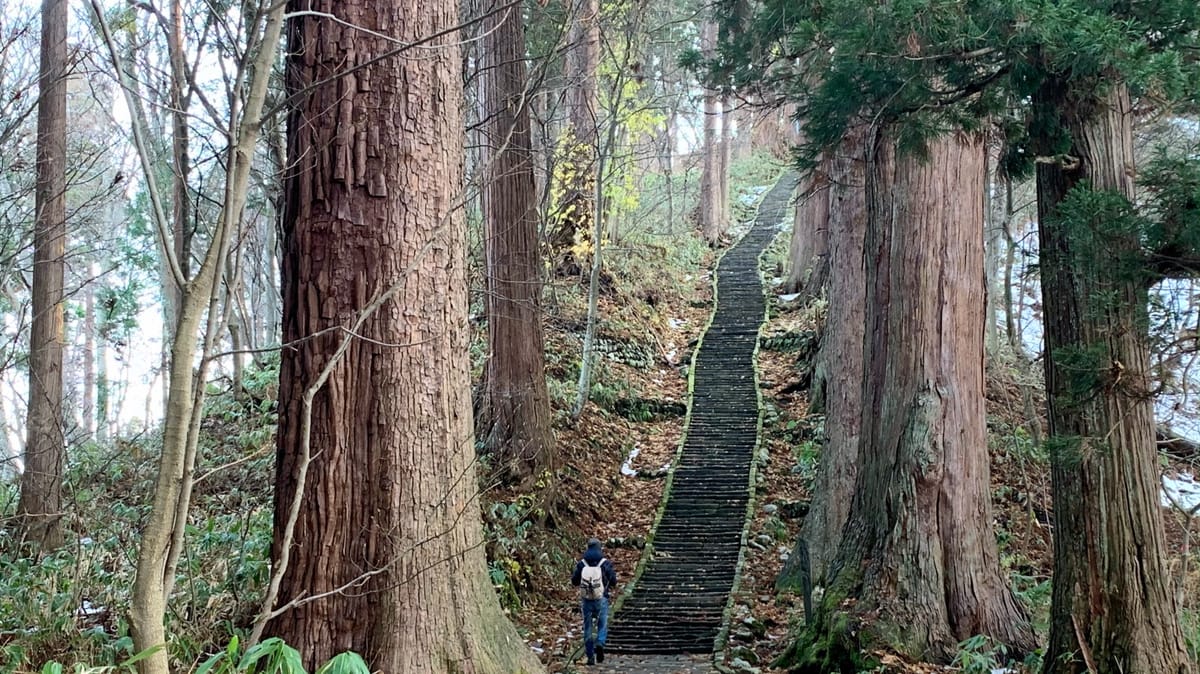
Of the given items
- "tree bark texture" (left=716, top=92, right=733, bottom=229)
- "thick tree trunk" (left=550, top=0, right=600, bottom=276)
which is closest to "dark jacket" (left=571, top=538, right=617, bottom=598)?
"thick tree trunk" (left=550, top=0, right=600, bottom=276)

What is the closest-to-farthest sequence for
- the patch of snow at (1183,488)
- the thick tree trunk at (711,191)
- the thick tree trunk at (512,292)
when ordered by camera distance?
the thick tree trunk at (512,292) → the patch of snow at (1183,488) → the thick tree trunk at (711,191)

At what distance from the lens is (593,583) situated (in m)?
8.67

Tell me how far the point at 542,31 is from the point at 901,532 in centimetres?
1081

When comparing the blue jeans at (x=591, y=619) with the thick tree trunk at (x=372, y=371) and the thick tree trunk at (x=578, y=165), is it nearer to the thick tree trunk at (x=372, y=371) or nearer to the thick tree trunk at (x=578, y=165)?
the thick tree trunk at (x=372, y=371)

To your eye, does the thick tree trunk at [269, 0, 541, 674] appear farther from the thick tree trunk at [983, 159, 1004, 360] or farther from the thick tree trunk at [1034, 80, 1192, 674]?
the thick tree trunk at [983, 159, 1004, 360]

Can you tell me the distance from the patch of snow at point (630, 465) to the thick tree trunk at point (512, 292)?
9.54 ft

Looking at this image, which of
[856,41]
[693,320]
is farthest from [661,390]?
[856,41]

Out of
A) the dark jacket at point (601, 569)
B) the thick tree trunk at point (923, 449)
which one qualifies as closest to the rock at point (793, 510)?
the dark jacket at point (601, 569)

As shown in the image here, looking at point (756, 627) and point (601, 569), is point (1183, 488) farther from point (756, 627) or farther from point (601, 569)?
point (601, 569)

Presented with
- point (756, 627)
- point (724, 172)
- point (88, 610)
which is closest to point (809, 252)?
point (724, 172)

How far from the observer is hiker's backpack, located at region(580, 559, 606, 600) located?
866 cm

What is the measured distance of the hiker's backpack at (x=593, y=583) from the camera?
8.66 meters

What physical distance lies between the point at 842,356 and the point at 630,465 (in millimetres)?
5423

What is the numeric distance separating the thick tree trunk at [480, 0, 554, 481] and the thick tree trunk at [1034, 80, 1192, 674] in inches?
281
